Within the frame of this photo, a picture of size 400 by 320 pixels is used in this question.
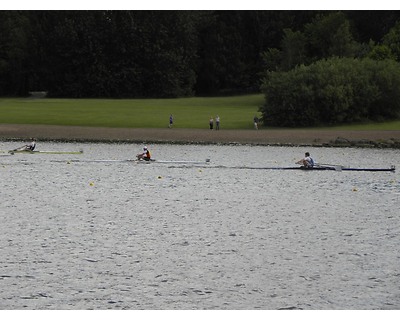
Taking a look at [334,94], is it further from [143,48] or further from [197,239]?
[143,48]

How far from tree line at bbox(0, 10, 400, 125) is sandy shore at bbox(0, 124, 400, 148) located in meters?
42.8

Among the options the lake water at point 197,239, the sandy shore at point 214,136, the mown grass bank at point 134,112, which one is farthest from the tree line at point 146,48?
the lake water at point 197,239

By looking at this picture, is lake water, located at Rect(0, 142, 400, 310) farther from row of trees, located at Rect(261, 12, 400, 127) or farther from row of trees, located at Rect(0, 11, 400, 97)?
row of trees, located at Rect(0, 11, 400, 97)

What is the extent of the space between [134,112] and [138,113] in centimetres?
159

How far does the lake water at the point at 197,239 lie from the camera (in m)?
22.3

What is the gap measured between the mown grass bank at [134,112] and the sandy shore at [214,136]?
4353 millimetres

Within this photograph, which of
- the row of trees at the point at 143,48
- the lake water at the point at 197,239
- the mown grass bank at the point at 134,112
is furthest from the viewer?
the row of trees at the point at 143,48

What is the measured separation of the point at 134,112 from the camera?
96.0 meters

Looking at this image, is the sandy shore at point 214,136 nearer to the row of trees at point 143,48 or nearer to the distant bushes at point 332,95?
the distant bushes at point 332,95

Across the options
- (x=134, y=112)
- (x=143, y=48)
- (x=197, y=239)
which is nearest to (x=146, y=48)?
(x=143, y=48)

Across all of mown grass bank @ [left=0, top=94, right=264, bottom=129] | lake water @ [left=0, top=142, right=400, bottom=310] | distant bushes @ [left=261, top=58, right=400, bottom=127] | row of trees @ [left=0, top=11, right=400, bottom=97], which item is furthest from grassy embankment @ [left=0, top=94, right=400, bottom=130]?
lake water @ [left=0, top=142, right=400, bottom=310]

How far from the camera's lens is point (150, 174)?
52.9 m

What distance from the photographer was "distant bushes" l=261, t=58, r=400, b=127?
263ft

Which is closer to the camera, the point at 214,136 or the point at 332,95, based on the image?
the point at 214,136
